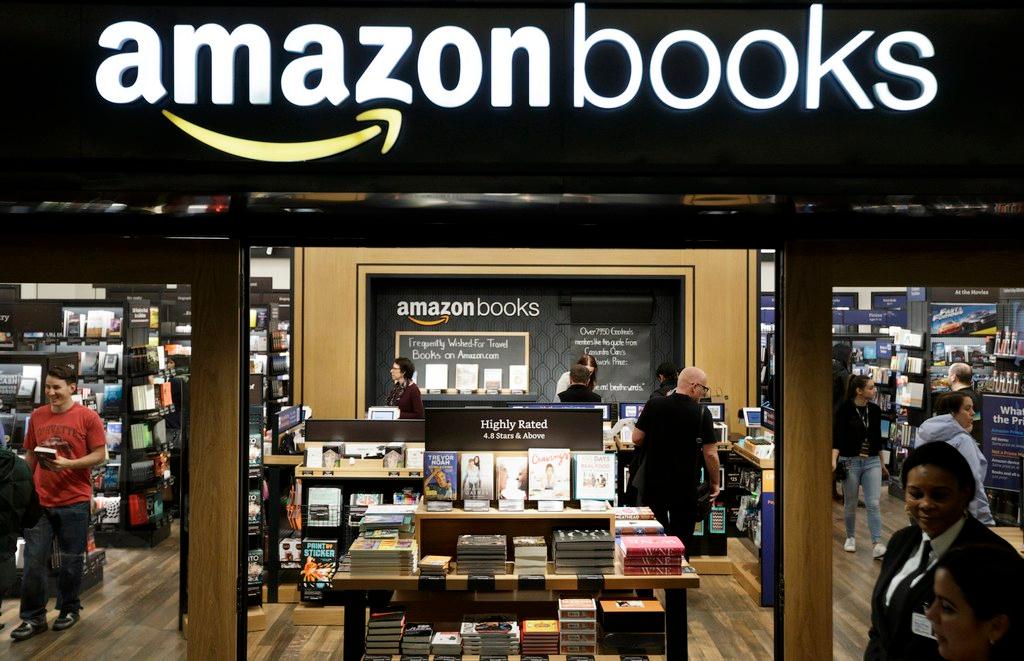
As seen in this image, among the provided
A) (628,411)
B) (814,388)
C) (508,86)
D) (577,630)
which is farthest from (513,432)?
(628,411)

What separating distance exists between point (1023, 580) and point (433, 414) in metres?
2.81

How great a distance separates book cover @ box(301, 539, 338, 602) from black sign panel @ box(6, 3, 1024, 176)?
132 inches

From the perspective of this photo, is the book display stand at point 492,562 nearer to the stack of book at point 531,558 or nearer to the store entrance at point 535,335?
the stack of book at point 531,558

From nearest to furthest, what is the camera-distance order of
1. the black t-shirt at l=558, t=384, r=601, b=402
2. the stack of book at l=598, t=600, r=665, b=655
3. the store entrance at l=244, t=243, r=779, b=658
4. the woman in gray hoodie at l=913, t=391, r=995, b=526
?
the stack of book at l=598, t=600, r=665, b=655, the woman in gray hoodie at l=913, t=391, r=995, b=526, the black t-shirt at l=558, t=384, r=601, b=402, the store entrance at l=244, t=243, r=779, b=658

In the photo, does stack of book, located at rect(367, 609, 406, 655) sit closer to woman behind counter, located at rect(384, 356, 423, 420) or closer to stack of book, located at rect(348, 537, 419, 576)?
stack of book, located at rect(348, 537, 419, 576)

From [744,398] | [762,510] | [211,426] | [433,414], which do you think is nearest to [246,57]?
[211,426]

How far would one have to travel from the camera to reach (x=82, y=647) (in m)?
5.13

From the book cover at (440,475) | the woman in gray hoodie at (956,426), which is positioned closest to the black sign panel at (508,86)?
the book cover at (440,475)

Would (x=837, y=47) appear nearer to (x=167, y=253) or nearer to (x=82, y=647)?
(x=167, y=253)

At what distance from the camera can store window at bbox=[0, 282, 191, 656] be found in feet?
16.1

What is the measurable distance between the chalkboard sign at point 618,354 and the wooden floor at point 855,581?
272cm

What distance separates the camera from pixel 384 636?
4.10m

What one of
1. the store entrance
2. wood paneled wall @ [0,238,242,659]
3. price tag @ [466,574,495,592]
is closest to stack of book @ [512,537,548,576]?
price tag @ [466,574,495,592]

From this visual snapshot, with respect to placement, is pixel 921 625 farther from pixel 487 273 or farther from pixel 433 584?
pixel 487 273
